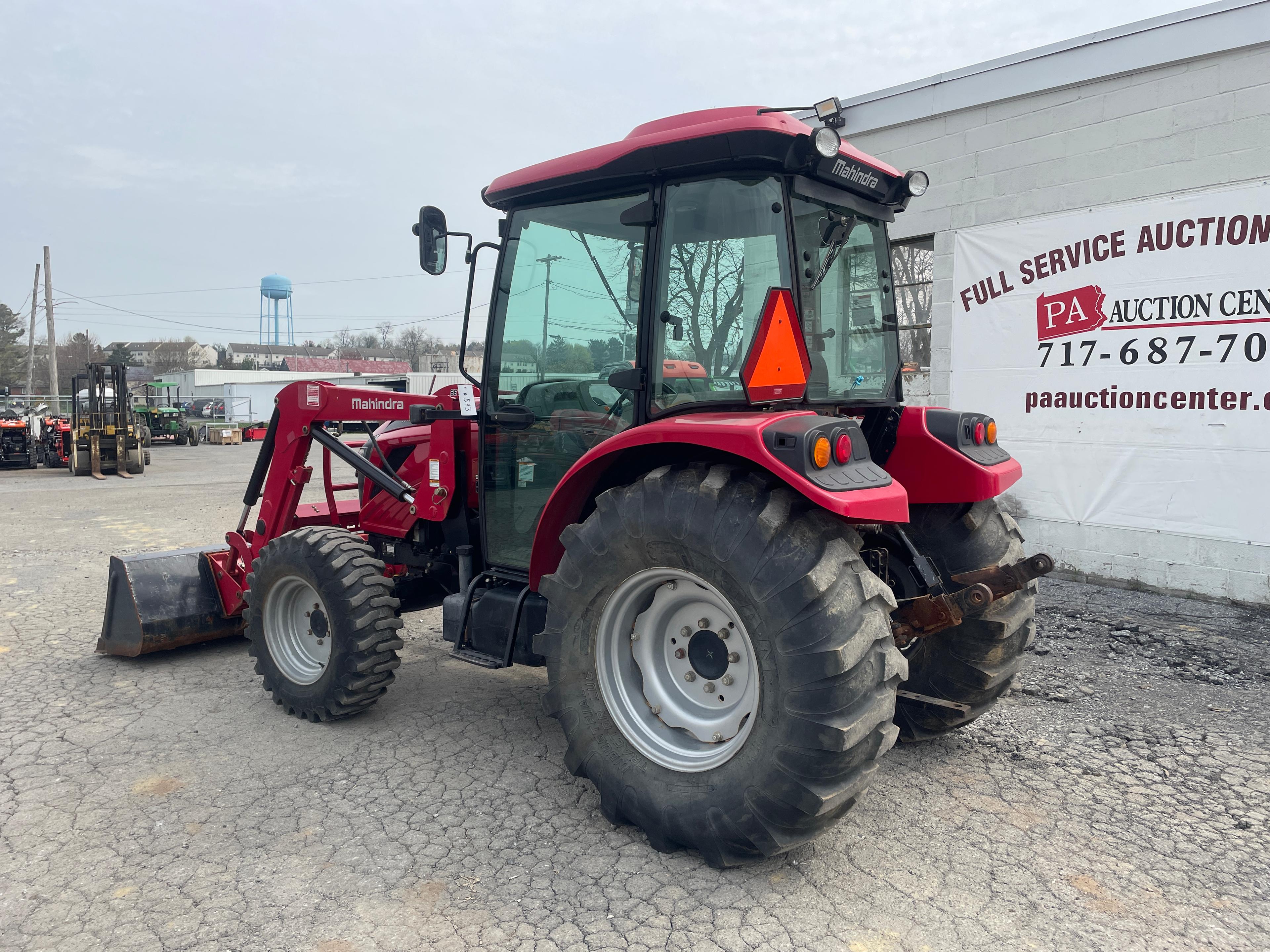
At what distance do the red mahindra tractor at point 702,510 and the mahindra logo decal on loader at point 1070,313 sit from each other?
3.45 metres

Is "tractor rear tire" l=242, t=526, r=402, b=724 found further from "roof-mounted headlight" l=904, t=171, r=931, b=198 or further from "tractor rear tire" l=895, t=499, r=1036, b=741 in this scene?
"roof-mounted headlight" l=904, t=171, r=931, b=198

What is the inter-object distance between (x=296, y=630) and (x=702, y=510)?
265 cm

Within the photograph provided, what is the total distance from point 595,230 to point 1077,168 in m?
4.99

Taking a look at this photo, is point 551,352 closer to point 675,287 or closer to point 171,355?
point 675,287

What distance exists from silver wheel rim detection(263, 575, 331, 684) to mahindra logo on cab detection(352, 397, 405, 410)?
3.14ft

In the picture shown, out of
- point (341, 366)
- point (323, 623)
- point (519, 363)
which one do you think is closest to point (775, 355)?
point (519, 363)

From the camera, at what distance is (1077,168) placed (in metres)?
6.58

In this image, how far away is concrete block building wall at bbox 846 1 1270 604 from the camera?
581 centimetres

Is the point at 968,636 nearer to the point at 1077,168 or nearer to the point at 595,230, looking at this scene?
the point at 595,230

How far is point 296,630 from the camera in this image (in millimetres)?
4336

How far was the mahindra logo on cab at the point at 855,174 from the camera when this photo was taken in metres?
3.16

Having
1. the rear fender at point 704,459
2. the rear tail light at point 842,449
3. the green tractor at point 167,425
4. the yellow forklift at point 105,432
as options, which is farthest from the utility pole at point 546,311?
the green tractor at point 167,425

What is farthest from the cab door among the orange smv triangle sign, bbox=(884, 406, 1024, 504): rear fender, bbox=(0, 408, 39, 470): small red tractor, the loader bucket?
bbox=(0, 408, 39, 470): small red tractor

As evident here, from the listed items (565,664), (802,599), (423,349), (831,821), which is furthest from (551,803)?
(423,349)
